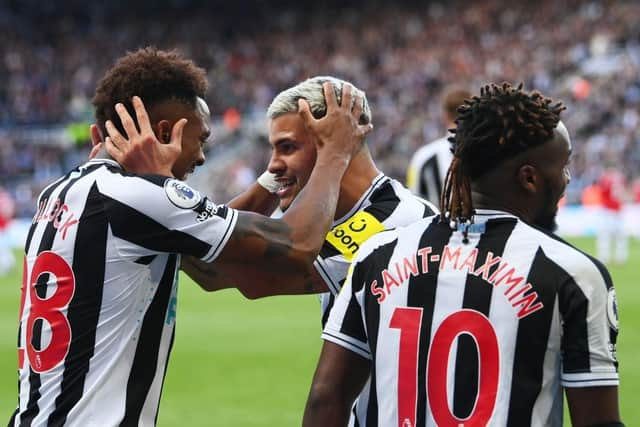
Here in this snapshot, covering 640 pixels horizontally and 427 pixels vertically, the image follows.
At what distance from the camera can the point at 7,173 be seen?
34.4 m

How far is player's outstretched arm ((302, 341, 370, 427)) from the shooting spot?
9.29 feet

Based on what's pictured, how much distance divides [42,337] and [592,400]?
159 centimetres

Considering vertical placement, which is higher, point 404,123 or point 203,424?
point 404,123

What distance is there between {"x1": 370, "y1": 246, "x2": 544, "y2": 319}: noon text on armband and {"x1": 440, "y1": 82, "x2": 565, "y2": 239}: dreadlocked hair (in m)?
0.11

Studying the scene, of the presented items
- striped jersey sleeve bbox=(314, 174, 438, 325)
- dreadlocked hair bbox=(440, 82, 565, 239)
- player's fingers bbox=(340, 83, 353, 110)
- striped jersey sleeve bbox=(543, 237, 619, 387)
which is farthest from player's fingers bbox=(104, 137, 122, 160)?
striped jersey sleeve bbox=(543, 237, 619, 387)

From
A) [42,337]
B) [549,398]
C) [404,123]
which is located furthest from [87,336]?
[404,123]

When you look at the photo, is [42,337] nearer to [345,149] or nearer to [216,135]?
[345,149]

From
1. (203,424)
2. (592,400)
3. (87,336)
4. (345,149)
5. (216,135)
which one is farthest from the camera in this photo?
(216,135)

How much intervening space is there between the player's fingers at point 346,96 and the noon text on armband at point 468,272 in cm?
94

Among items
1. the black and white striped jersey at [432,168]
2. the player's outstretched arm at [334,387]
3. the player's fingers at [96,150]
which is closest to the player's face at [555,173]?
the player's outstretched arm at [334,387]

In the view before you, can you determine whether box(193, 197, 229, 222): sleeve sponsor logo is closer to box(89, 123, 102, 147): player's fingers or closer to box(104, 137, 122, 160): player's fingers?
box(104, 137, 122, 160): player's fingers

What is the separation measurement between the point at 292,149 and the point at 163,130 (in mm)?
776

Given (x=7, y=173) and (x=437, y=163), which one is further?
(x=7, y=173)

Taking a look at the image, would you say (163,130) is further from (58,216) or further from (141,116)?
(58,216)
